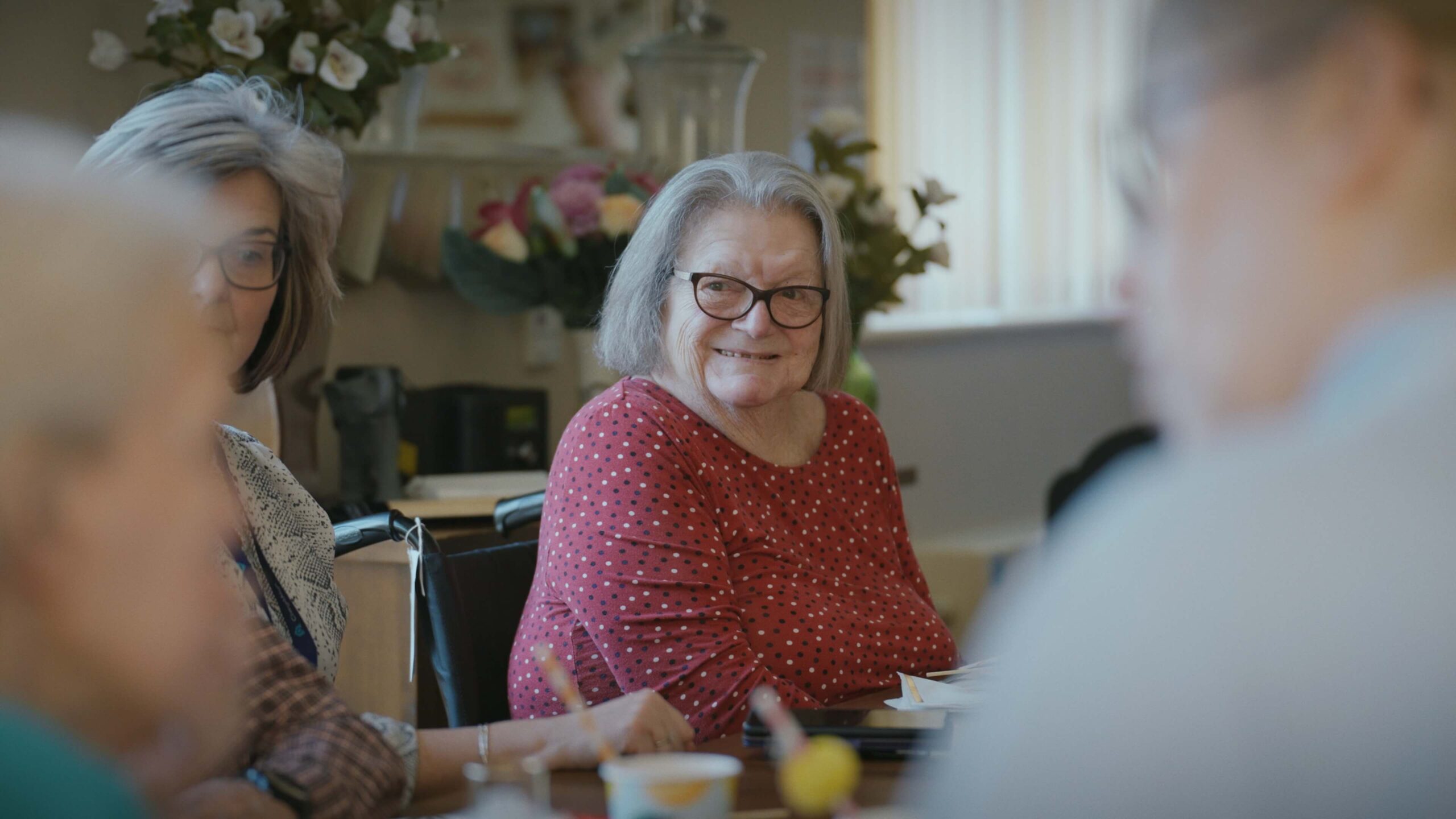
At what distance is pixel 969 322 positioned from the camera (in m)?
5.03

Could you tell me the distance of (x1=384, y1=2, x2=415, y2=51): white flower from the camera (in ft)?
8.57

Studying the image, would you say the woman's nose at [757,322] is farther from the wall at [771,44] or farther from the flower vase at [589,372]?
the wall at [771,44]

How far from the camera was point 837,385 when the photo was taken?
2119 mm

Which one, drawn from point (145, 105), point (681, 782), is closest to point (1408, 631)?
point (681, 782)

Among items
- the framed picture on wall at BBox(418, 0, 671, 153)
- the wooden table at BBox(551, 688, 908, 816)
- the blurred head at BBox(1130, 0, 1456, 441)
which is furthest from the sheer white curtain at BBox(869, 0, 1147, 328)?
the blurred head at BBox(1130, 0, 1456, 441)

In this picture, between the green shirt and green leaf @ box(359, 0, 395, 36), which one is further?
green leaf @ box(359, 0, 395, 36)

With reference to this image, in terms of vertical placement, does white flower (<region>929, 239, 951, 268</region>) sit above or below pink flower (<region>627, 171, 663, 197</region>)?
below

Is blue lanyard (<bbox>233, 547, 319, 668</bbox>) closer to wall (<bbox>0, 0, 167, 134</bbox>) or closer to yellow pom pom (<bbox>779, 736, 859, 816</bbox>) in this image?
yellow pom pom (<bbox>779, 736, 859, 816</bbox>)

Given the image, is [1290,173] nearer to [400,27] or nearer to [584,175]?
[400,27]

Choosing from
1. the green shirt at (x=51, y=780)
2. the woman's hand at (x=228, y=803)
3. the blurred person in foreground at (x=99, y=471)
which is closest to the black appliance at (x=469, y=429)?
the woman's hand at (x=228, y=803)

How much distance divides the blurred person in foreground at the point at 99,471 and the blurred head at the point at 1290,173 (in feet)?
1.65

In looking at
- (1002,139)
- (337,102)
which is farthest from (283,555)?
(1002,139)

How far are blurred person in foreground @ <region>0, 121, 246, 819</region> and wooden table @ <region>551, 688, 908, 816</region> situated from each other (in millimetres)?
420

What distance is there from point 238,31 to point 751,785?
1809mm
